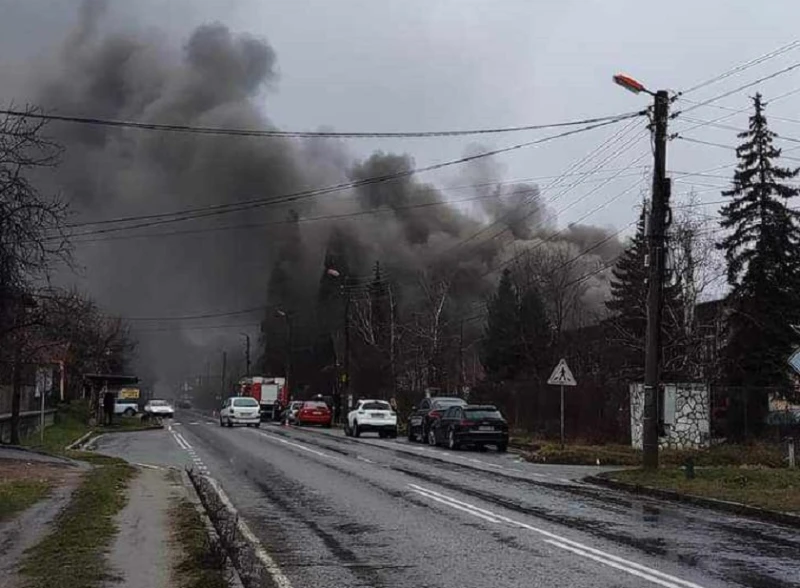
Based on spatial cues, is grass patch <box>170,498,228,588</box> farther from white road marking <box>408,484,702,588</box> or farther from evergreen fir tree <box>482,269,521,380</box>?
evergreen fir tree <box>482,269,521,380</box>

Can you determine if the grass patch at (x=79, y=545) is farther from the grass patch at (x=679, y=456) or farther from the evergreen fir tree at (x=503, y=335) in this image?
the evergreen fir tree at (x=503, y=335)

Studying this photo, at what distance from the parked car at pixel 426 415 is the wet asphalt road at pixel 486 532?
1139cm

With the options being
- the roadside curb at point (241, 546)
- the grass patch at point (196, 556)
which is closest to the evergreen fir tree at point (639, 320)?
the roadside curb at point (241, 546)

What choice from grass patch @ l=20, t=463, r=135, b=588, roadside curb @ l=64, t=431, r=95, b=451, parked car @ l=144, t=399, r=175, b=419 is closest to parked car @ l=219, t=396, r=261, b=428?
roadside curb @ l=64, t=431, r=95, b=451

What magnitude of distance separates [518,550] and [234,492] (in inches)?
283

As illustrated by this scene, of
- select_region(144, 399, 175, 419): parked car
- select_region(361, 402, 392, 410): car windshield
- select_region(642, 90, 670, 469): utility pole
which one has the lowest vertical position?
select_region(144, 399, 175, 419): parked car

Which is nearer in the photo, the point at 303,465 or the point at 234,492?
Answer: the point at 234,492

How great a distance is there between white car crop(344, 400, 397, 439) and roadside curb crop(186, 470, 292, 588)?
77.5ft

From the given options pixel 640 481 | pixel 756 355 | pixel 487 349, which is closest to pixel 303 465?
pixel 640 481

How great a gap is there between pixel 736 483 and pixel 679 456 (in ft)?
20.9

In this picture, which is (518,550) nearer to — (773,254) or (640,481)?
(640,481)

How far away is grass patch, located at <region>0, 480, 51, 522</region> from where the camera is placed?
1204 centimetres

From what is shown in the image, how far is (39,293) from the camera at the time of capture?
14.6m

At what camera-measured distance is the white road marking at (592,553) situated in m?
8.21
